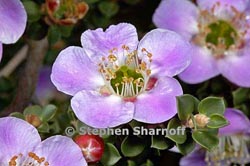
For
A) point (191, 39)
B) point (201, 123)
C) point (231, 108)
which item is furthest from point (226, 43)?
point (201, 123)

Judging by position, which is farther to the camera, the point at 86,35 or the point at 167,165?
the point at 167,165

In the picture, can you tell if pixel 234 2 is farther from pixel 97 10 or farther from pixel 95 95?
pixel 95 95

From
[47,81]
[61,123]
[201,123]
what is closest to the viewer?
[201,123]

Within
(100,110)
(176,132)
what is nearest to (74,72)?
(100,110)

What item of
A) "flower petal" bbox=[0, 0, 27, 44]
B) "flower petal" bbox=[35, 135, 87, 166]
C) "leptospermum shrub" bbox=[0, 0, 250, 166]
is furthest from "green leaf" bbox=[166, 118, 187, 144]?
"flower petal" bbox=[0, 0, 27, 44]

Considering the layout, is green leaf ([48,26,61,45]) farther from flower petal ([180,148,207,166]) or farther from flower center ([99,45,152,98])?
flower petal ([180,148,207,166])

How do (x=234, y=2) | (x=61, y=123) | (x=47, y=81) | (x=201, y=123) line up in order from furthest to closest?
(x=47, y=81) < (x=234, y=2) < (x=61, y=123) < (x=201, y=123)

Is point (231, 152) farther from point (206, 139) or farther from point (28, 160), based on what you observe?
point (28, 160)
